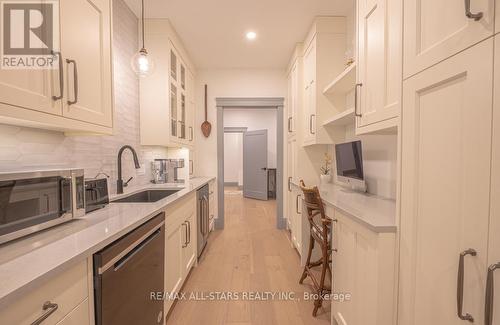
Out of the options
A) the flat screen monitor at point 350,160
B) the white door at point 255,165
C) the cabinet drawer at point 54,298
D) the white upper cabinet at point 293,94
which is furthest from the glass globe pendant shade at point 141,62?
the white door at point 255,165

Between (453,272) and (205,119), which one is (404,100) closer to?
(453,272)

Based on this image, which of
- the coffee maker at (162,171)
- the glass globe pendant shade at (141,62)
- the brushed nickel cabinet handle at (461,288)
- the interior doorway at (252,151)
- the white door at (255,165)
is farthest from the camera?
the white door at (255,165)

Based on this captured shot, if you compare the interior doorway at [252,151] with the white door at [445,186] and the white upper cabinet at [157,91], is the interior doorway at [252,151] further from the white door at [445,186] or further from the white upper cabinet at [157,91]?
the white door at [445,186]

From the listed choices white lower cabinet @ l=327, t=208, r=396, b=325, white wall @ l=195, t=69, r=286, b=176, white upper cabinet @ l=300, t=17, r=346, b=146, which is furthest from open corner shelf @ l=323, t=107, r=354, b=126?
white wall @ l=195, t=69, r=286, b=176

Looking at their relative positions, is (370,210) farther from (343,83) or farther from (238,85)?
(238,85)

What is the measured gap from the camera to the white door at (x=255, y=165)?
6566mm

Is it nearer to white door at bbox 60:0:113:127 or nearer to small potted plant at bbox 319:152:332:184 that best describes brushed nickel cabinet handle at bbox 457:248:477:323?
white door at bbox 60:0:113:127

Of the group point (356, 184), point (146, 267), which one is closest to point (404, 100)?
point (356, 184)

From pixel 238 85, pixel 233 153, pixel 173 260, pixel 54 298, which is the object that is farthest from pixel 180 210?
pixel 233 153

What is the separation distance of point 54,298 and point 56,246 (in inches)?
8.2

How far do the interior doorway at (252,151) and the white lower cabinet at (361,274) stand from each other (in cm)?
244

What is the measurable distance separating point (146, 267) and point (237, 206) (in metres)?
4.60

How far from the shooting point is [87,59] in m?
1.29

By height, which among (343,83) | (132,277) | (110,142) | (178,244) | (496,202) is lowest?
(178,244)
